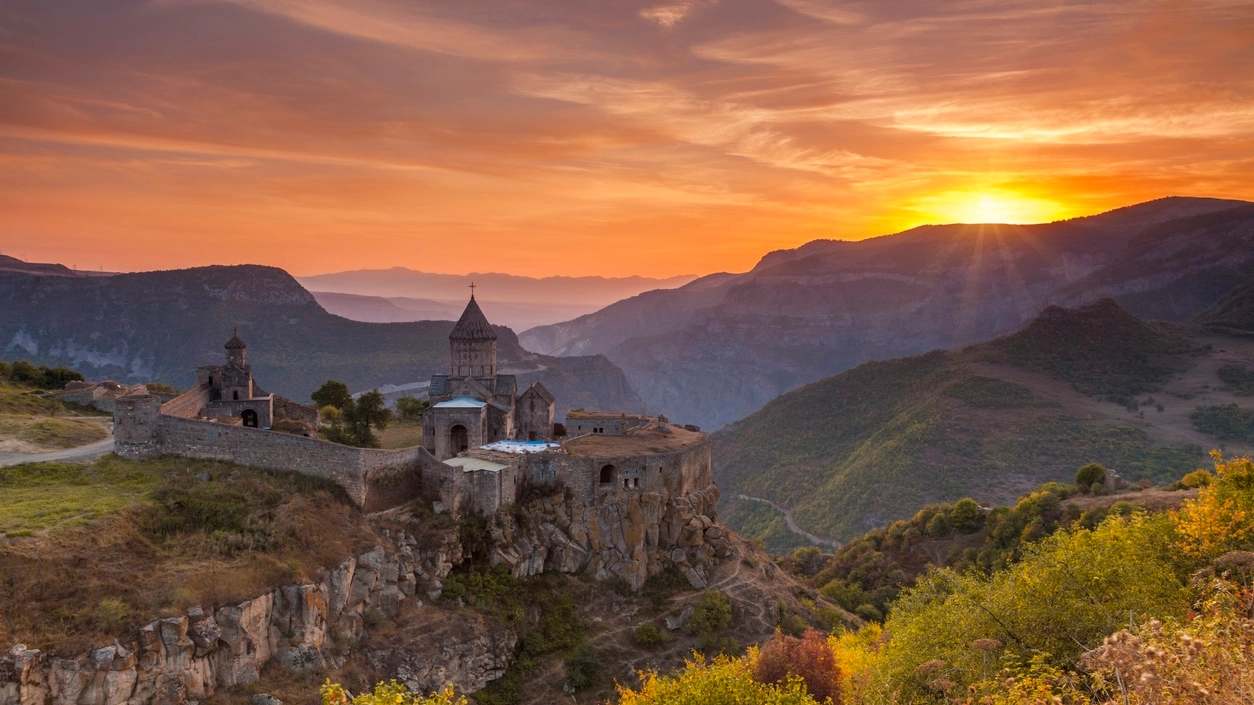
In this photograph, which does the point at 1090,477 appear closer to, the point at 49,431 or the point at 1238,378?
the point at 1238,378

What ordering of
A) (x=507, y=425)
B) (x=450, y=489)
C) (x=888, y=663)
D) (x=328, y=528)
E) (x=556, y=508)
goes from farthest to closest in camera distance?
(x=507, y=425) < (x=556, y=508) < (x=450, y=489) < (x=328, y=528) < (x=888, y=663)

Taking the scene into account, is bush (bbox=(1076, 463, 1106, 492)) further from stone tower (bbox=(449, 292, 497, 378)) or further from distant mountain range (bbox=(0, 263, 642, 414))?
distant mountain range (bbox=(0, 263, 642, 414))

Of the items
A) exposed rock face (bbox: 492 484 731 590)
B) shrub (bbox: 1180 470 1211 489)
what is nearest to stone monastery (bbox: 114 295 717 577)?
exposed rock face (bbox: 492 484 731 590)

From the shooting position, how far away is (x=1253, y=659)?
11906 mm

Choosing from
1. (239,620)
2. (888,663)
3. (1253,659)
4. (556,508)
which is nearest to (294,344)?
(556,508)

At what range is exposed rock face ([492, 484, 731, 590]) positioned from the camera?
129ft

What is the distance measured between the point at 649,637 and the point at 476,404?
1683 centimetres

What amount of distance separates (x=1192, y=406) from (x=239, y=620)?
335ft

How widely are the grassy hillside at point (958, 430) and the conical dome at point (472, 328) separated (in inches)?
1670

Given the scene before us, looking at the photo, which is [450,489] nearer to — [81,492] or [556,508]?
[556,508]

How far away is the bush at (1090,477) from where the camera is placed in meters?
54.2

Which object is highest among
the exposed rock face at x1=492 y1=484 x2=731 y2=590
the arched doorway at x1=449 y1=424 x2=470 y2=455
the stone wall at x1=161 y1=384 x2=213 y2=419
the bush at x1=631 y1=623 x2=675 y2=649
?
the stone wall at x1=161 y1=384 x2=213 y2=419

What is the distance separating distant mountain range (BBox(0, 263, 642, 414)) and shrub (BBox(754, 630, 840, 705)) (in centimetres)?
11194

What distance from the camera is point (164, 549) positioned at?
26.8 metres
